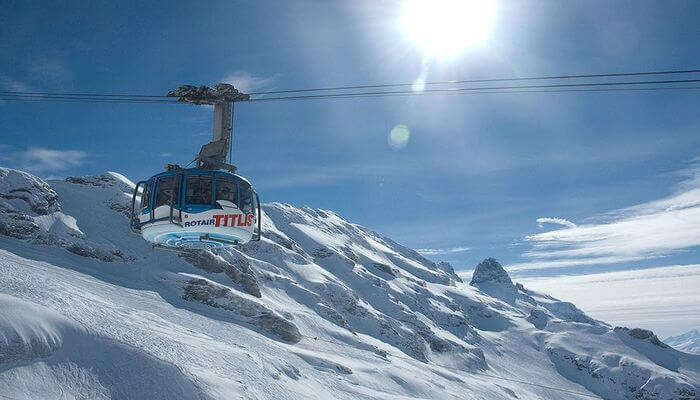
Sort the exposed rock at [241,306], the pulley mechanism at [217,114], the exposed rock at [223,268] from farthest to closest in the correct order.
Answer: the exposed rock at [223,268], the exposed rock at [241,306], the pulley mechanism at [217,114]

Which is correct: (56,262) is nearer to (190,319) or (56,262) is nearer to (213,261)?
(190,319)

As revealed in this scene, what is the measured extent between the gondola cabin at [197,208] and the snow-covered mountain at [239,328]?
1193 cm

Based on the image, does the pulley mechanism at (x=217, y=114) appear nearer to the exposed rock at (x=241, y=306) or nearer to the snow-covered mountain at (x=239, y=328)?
the snow-covered mountain at (x=239, y=328)

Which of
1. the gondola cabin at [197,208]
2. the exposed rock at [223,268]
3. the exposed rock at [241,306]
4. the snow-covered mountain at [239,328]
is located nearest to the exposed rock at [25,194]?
the snow-covered mountain at [239,328]

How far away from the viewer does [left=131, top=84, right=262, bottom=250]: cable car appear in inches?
669

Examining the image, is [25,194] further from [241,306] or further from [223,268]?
→ [241,306]

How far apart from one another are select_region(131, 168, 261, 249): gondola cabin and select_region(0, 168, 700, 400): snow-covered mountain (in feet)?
39.2

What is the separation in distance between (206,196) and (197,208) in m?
0.54

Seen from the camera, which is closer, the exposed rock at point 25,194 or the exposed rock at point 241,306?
the exposed rock at point 241,306

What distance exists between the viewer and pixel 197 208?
17.1 meters

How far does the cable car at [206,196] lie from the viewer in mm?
Result: 16984

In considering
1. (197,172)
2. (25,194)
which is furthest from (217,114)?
(25,194)

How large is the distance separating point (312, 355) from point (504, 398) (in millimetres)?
48426

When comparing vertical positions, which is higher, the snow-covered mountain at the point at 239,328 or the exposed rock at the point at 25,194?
the exposed rock at the point at 25,194
